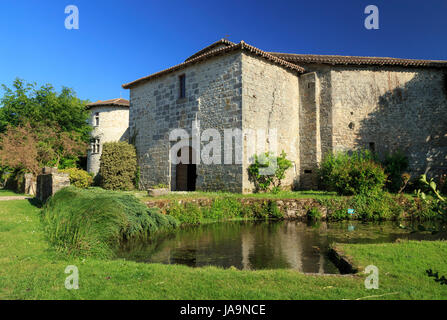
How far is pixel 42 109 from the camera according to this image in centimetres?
2098

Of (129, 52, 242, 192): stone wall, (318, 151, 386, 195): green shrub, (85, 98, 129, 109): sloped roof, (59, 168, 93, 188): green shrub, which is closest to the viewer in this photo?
(318, 151, 386, 195): green shrub

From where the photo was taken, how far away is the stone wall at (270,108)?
39.8ft

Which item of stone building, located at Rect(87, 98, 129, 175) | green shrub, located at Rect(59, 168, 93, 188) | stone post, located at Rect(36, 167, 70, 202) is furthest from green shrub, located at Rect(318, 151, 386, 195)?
stone building, located at Rect(87, 98, 129, 175)

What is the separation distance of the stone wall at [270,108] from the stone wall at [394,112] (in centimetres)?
220

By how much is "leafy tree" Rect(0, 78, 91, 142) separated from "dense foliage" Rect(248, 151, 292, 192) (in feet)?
50.4

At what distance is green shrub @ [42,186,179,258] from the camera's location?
4.99m

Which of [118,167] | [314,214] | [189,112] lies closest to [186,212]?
[314,214]

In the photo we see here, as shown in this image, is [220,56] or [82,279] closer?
[82,279]

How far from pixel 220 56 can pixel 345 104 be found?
7.18 m

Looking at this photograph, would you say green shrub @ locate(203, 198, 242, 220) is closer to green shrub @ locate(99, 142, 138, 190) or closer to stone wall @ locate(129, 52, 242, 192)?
stone wall @ locate(129, 52, 242, 192)

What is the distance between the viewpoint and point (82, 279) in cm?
355

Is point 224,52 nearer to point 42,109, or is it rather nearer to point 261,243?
point 261,243
